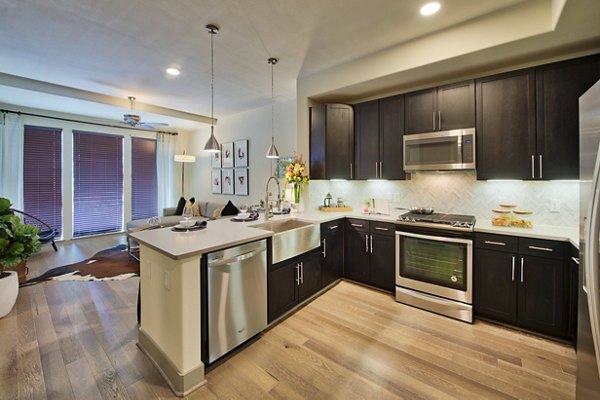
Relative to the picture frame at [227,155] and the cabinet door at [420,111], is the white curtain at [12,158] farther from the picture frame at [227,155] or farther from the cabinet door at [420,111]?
the cabinet door at [420,111]

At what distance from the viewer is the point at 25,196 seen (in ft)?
17.5

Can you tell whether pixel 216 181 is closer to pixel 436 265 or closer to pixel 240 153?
pixel 240 153

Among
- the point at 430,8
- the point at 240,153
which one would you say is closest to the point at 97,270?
the point at 240,153

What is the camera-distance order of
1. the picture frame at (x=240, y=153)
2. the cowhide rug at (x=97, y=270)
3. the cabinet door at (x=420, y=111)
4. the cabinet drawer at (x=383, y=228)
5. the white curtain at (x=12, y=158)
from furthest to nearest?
the picture frame at (x=240, y=153) → the white curtain at (x=12, y=158) → the cowhide rug at (x=97, y=270) → the cabinet drawer at (x=383, y=228) → the cabinet door at (x=420, y=111)

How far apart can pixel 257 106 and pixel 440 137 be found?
151 inches

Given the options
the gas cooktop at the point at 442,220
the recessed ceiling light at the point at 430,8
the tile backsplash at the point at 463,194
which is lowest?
the gas cooktop at the point at 442,220

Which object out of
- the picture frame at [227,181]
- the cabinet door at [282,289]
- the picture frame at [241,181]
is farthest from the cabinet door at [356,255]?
the picture frame at [227,181]

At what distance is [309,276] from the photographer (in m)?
3.05

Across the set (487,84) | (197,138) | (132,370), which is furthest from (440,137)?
(197,138)

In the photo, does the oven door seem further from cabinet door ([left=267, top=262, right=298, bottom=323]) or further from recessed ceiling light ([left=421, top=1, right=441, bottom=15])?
recessed ceiling light ([left=421, top=1, right=441, bottom=15])

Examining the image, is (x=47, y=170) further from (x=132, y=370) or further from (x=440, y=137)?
(x=440, y=137)

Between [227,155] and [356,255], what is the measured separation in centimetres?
430

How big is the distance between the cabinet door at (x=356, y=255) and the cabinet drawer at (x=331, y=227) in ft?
0.49

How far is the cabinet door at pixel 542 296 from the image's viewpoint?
2260 mm
